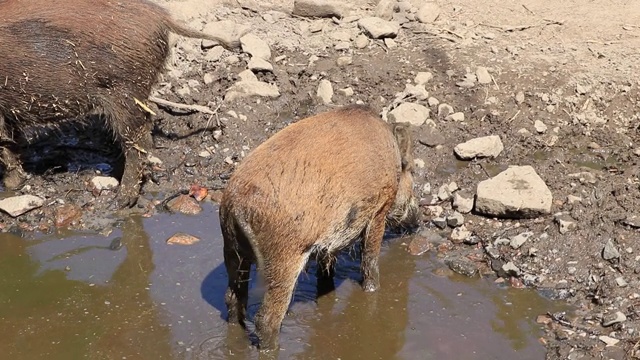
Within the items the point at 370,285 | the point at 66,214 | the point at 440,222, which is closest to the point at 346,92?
the point at 440,222

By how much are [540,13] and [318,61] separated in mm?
2500

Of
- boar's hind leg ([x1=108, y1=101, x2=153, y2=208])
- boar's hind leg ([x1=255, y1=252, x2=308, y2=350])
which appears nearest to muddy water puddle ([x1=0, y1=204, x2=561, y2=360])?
boar's hind leg ([x1=255, y1=252, x2=308, y2=350])

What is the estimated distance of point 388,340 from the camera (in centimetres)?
557

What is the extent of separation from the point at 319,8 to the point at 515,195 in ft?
11.1

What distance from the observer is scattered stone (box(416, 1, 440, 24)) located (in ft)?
29.5

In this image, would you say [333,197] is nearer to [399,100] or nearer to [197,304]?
[197,304]

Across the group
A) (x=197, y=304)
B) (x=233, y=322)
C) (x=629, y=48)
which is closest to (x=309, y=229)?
(x=233, y=322)

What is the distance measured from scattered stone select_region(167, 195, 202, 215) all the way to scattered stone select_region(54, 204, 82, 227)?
732 millimetres

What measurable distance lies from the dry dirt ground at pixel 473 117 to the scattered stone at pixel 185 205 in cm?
17

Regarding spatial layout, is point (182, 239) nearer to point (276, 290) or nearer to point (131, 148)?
point (131, 148)

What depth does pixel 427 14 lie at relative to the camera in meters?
9.01

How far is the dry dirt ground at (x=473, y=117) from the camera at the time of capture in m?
6.28

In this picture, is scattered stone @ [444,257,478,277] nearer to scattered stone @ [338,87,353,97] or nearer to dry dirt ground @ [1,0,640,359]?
dry dirt ground @ [1,0,640,359]

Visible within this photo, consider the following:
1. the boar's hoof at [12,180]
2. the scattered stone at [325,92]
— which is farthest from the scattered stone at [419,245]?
the boar's hoof at [12,180]
